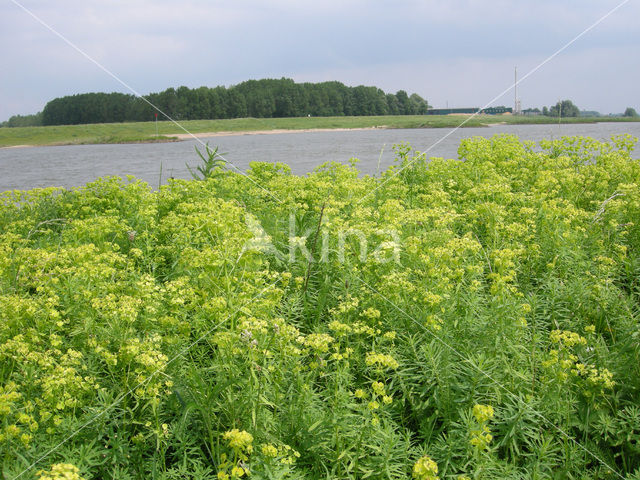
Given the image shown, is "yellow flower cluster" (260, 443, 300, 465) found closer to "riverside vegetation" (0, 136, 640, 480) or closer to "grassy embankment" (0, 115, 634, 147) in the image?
"riverside vegetation" (0, 136, 640, 480)

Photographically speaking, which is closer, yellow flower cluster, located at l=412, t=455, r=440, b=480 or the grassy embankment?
yellow flower cluster, located at l=412, t=455, r=440, b=480

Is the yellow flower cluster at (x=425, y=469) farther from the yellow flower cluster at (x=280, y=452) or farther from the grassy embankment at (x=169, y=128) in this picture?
the grassy embankment at (x=169, y=128)

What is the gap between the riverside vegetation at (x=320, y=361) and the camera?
2277mm

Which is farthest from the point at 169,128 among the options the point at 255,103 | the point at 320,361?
the point at 320,361

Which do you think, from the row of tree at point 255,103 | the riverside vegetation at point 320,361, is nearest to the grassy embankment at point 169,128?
the row of tree at point 255,103

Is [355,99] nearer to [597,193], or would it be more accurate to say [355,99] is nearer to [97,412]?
[597,193]

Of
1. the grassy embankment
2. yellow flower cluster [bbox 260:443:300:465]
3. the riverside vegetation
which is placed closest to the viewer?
yellow flower cluster [bbox 260:443:300:465]

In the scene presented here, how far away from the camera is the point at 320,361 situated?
2637 millimetres

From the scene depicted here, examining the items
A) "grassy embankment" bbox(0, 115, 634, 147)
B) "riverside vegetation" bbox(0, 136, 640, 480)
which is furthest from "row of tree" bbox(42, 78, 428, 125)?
"riverside vegetation" bbox(0, 136, 640, 480)

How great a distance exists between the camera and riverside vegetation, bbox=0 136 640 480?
2277 millimetres

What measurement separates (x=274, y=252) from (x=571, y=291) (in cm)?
252

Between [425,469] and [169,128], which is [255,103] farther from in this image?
[425,469]

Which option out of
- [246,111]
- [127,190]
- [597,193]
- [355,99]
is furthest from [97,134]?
[597,193]

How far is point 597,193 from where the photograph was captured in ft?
19.9
